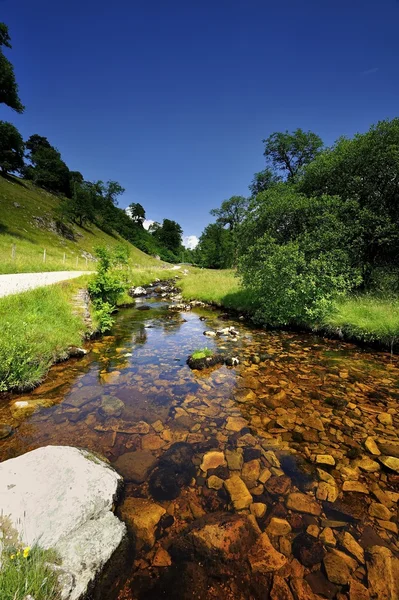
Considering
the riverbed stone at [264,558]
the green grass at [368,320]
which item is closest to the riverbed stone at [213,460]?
the riverbed stone at [264,558]

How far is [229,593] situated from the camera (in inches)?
110

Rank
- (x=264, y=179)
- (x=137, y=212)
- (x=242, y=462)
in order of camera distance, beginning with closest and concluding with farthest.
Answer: (x=242, y=462)
(x=264, y=179)
(x=137, y=212)

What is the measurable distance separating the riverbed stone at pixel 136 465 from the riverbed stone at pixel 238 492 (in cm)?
140

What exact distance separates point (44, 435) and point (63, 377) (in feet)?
9.60

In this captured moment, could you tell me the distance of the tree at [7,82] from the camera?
34156mm

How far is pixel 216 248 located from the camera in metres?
86.2

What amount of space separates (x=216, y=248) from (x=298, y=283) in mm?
74629

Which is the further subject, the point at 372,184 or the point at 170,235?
the point at 170,235

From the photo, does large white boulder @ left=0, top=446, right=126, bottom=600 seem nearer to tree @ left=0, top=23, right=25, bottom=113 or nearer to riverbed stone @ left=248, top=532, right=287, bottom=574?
riverbed stone @ left=248, top=532, right=287, bottom=574

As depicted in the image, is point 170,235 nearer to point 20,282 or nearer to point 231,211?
point 231,211

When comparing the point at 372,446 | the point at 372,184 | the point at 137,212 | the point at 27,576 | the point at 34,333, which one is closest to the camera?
the point at 27,576

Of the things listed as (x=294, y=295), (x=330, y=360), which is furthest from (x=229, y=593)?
(x=294, y=295)

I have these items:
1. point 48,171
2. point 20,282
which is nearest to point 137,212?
point 48,171

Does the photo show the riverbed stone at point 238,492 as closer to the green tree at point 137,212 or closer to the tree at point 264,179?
the tree at point 264,179
